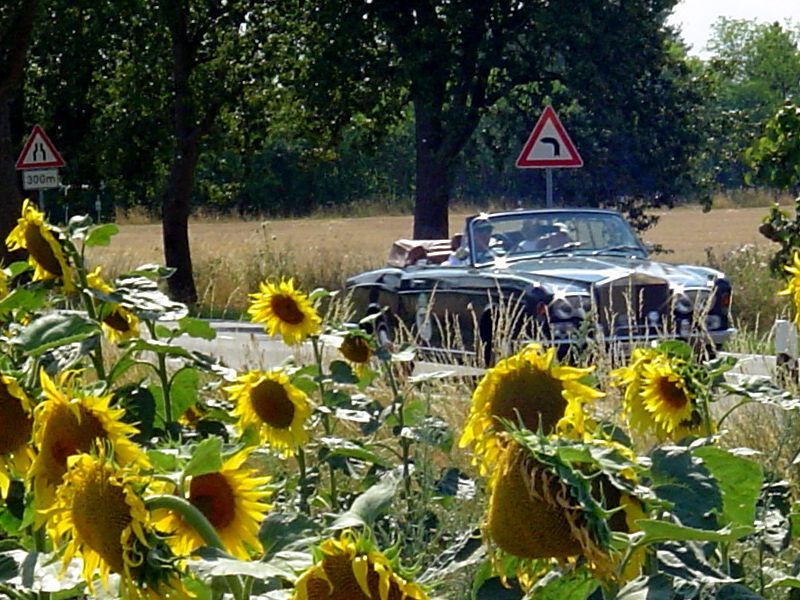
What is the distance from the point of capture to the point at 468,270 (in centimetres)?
1170

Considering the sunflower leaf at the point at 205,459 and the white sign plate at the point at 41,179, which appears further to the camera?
the white sign plate at the point at 41,179

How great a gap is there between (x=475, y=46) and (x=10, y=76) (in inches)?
372

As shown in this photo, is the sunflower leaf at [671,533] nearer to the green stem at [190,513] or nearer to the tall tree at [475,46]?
the green stem at [190,513]

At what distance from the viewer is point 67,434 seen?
216 cm

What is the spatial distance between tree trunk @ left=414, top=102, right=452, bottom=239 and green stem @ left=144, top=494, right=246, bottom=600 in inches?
973

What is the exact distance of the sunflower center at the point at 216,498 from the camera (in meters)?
2.10

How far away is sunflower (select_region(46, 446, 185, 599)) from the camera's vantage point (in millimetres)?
1749

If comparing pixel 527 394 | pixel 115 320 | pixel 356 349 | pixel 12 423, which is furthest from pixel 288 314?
pixel 527 394

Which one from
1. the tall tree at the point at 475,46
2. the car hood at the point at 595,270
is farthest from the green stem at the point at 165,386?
the tall tree at the point at 475,46

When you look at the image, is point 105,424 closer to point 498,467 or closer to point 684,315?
point 498,467

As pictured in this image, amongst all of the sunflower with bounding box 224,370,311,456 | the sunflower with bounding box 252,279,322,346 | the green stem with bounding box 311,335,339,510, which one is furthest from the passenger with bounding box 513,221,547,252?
the sunflower with bounding box 224,370,311,456

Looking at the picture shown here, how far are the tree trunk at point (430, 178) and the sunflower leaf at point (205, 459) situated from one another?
24.6 m

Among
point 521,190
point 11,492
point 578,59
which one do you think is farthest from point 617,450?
point 521,190

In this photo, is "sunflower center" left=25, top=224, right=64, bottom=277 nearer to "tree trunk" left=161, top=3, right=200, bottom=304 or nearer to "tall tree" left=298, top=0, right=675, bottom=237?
"tree trunk" left=161, top=3, right=200, bottom=304
